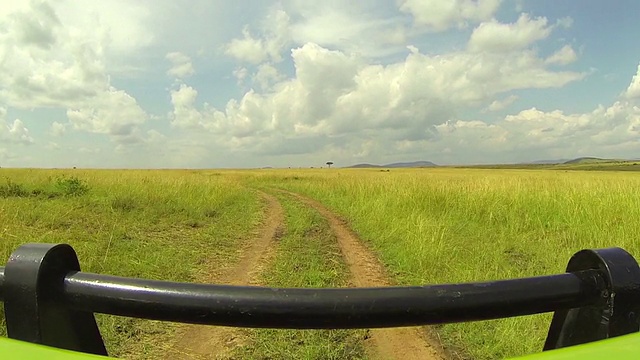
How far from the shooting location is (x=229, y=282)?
534 cm

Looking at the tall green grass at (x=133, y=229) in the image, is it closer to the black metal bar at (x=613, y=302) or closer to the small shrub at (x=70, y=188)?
the small shrub at (x=70, y=188)

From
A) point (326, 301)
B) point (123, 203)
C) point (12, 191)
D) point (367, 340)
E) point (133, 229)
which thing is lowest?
point (367, 340)

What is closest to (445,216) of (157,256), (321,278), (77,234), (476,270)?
(476,270)

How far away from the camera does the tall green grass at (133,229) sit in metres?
5.26

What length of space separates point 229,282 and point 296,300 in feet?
15.8

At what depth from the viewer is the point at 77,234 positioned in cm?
710

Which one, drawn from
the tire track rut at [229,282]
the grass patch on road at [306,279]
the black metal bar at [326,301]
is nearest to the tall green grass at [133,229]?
the tire track rut at [229,282]

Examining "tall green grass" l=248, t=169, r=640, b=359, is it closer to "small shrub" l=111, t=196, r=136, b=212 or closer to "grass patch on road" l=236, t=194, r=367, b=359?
"grass patch on road" l=236, t=194, r=367, b=359

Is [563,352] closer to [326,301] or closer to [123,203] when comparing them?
[326,301]

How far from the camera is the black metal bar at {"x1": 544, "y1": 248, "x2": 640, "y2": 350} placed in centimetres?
91

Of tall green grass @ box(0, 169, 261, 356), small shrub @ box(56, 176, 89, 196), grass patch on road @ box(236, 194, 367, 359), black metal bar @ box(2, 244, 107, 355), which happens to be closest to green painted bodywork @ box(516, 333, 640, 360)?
black metal bar @ box(2, 244, 107, 355)

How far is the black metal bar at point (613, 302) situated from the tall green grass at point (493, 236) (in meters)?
2.54

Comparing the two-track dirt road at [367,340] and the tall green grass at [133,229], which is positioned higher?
Answer: the tall green grass at [133,229]

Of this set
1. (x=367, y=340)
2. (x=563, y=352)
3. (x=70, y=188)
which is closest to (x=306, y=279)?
(x=367, y=340)
